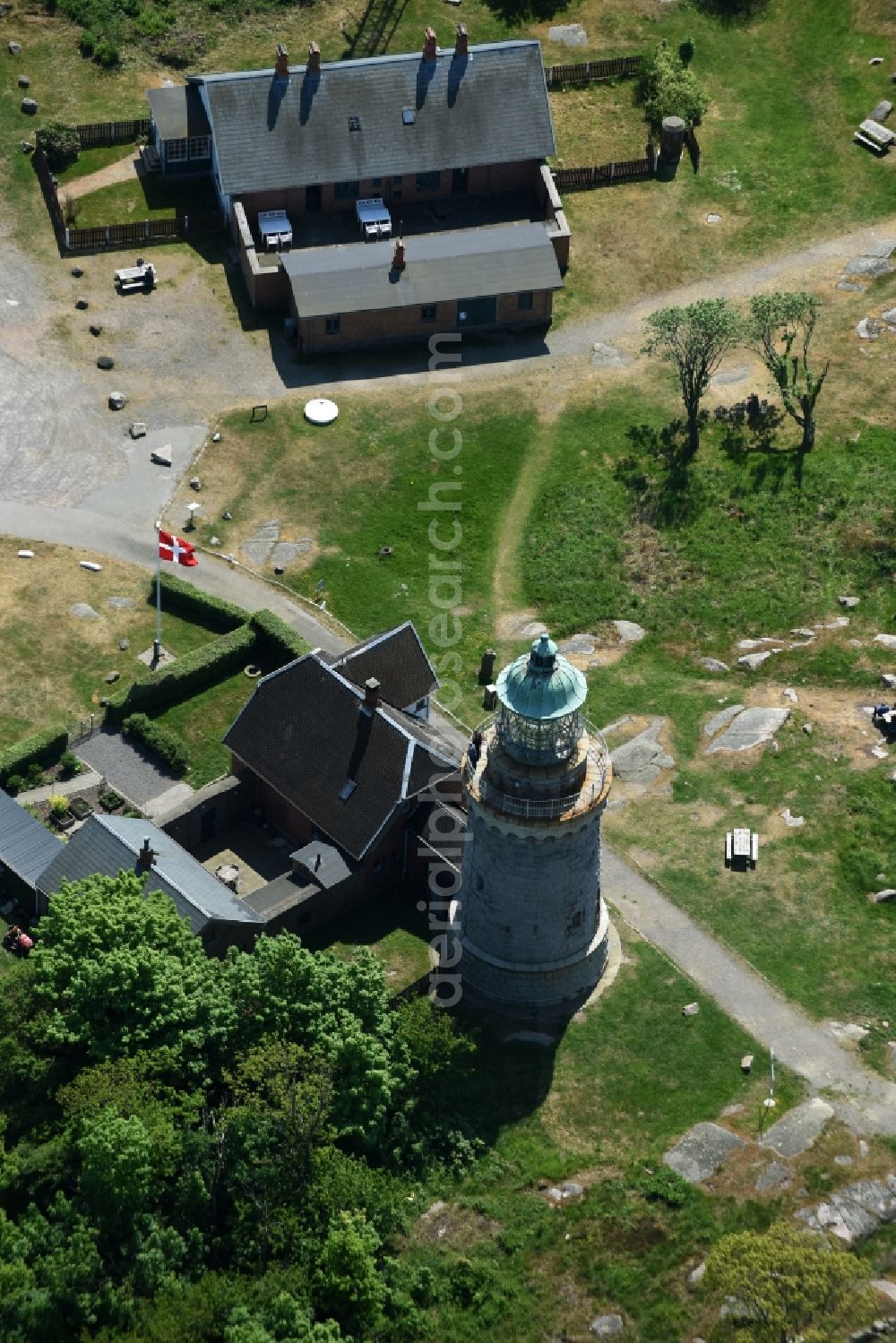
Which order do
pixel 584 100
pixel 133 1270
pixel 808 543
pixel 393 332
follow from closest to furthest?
pixel 133 1270, pixel 808 543, pixel 393 332, pixel 584 100

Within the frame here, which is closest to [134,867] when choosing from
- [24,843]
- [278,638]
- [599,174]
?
[24,843]

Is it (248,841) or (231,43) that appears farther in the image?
(231,43)

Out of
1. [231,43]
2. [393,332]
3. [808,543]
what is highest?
[231,43]

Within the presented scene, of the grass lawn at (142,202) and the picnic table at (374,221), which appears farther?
the grass lawn at (142,202)

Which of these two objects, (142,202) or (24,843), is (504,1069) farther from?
(142,202)

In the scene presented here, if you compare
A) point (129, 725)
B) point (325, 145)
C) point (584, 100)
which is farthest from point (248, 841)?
point (584, 100)

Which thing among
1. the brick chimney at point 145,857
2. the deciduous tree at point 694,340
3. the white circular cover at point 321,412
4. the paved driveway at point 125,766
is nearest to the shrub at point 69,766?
the paved driveway at point 125,766

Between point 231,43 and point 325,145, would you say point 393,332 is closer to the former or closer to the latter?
point 325,145

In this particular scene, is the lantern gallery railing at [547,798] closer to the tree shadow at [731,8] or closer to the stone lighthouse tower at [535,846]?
the stone lighthouse tower at [535,846]
